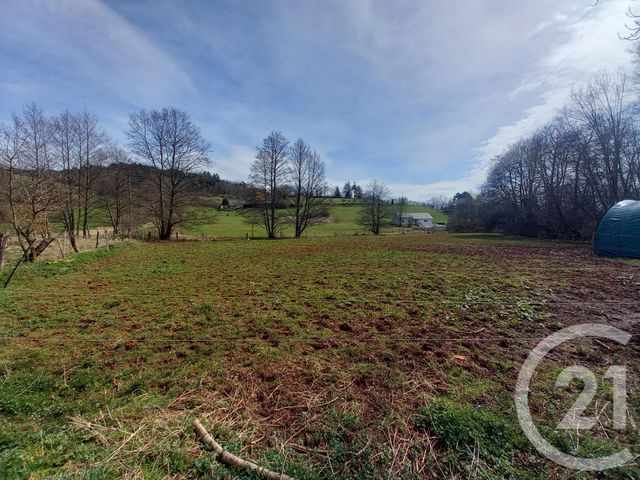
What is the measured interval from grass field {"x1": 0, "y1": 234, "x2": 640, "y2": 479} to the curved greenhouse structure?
26.0 feet

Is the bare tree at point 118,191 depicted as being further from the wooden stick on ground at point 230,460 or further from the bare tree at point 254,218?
the wooden stick on ground at point 230,460

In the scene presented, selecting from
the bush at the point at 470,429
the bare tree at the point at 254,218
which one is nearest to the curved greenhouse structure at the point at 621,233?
the bush at the point at 470,429

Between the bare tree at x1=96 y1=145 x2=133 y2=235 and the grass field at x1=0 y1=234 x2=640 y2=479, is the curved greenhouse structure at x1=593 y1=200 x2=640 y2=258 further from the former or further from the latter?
the bare tree at x1=96 y1=145 x2=133 y2=235

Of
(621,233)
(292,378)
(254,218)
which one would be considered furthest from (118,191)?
(621,233)

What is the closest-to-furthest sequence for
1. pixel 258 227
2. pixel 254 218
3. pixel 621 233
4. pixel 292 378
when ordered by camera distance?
pixel 292 378 → pixel 621 233 → pixel 254 218 → pixel 258 227

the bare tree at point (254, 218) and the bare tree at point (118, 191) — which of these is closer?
the bare tree at point (118, 191)

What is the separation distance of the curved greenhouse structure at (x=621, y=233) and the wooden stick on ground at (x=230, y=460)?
17.7 metres

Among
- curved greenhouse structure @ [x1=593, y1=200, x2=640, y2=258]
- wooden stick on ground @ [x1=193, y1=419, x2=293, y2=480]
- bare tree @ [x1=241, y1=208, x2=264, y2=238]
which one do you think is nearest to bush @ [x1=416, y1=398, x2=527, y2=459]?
wooden stick on ground @ [x1=193, y1=419, x2=293, y2=480]

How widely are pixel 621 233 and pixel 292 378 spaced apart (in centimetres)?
1763

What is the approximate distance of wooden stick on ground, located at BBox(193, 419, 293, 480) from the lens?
182 centimetres

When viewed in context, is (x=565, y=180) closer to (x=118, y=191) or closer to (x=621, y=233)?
(x=621, y=233)

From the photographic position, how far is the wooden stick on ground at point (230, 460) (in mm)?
1823

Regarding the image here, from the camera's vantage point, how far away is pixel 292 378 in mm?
3055

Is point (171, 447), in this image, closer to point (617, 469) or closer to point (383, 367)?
point (383, 367)
